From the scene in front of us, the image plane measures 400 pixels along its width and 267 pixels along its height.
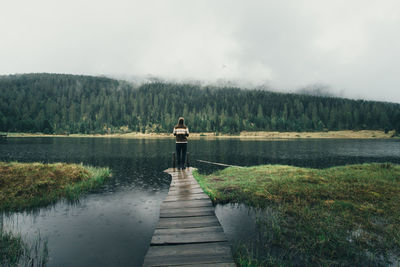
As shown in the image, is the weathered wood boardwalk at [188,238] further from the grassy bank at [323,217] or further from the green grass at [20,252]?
the green grass at [20,252]

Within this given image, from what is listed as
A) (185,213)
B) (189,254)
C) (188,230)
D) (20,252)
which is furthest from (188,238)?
(20,252)

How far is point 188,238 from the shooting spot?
291 inches

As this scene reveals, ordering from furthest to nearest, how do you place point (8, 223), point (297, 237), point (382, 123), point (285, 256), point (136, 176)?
1. point (382, 123)
2. point (136, 176)
3. point (8, 223)
4. point (297, 237)
5. point (285, 256)

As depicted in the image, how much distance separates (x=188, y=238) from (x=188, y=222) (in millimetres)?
1484

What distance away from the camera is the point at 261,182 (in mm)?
17094

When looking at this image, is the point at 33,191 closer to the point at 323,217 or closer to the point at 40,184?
the point at 40,184

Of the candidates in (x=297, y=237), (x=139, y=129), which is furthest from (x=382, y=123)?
(x=297, y=237)

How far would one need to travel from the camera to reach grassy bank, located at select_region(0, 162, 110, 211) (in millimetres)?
13552

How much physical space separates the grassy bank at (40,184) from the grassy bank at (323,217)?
11286 millimetres

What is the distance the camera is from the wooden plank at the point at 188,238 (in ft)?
23.4

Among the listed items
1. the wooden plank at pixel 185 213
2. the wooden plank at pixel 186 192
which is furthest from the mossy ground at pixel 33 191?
the wooden plank at pixel 186 192

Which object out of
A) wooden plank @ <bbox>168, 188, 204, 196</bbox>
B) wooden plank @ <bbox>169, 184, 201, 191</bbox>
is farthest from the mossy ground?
wooden plank @ <bbox>169, 184, 201, 191</bbox>

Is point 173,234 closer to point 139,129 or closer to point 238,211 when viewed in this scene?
point 238,211

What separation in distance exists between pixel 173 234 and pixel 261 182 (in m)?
11.1
